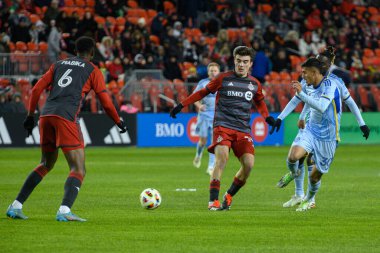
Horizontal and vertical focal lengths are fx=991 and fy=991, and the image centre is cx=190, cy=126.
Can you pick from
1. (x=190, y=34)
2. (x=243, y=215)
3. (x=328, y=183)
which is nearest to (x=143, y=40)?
(x=190, y=34)

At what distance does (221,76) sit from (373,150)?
1806 cm

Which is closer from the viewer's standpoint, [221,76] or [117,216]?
[117,216]

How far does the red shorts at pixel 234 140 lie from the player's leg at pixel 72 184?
8.85 ft

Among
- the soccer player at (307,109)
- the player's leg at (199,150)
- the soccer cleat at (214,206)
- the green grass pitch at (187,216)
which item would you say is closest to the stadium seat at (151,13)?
the player's leg at (199,150)

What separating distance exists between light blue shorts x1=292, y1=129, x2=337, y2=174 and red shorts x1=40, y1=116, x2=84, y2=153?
3.47 metres

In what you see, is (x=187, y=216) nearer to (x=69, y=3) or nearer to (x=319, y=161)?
(x=319, y=161)

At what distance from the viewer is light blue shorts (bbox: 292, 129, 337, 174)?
13.7 metres

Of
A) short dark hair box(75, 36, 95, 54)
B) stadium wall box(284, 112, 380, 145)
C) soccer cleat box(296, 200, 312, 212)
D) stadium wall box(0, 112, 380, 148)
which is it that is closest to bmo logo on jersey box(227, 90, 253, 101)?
soccer cleat box(296, 200, 312, 212)

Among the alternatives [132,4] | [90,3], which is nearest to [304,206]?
[90,3]

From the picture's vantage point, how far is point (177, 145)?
32.9 m

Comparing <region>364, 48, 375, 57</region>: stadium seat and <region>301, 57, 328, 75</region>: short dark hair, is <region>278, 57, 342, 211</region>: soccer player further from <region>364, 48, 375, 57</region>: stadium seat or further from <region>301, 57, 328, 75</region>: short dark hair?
<region>364, 48, 375, 57</region>: stadium seat

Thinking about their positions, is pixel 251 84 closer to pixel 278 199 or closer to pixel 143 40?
pixel 278 199

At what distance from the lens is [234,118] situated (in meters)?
14.0

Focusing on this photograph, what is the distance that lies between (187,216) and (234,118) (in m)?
1.92
